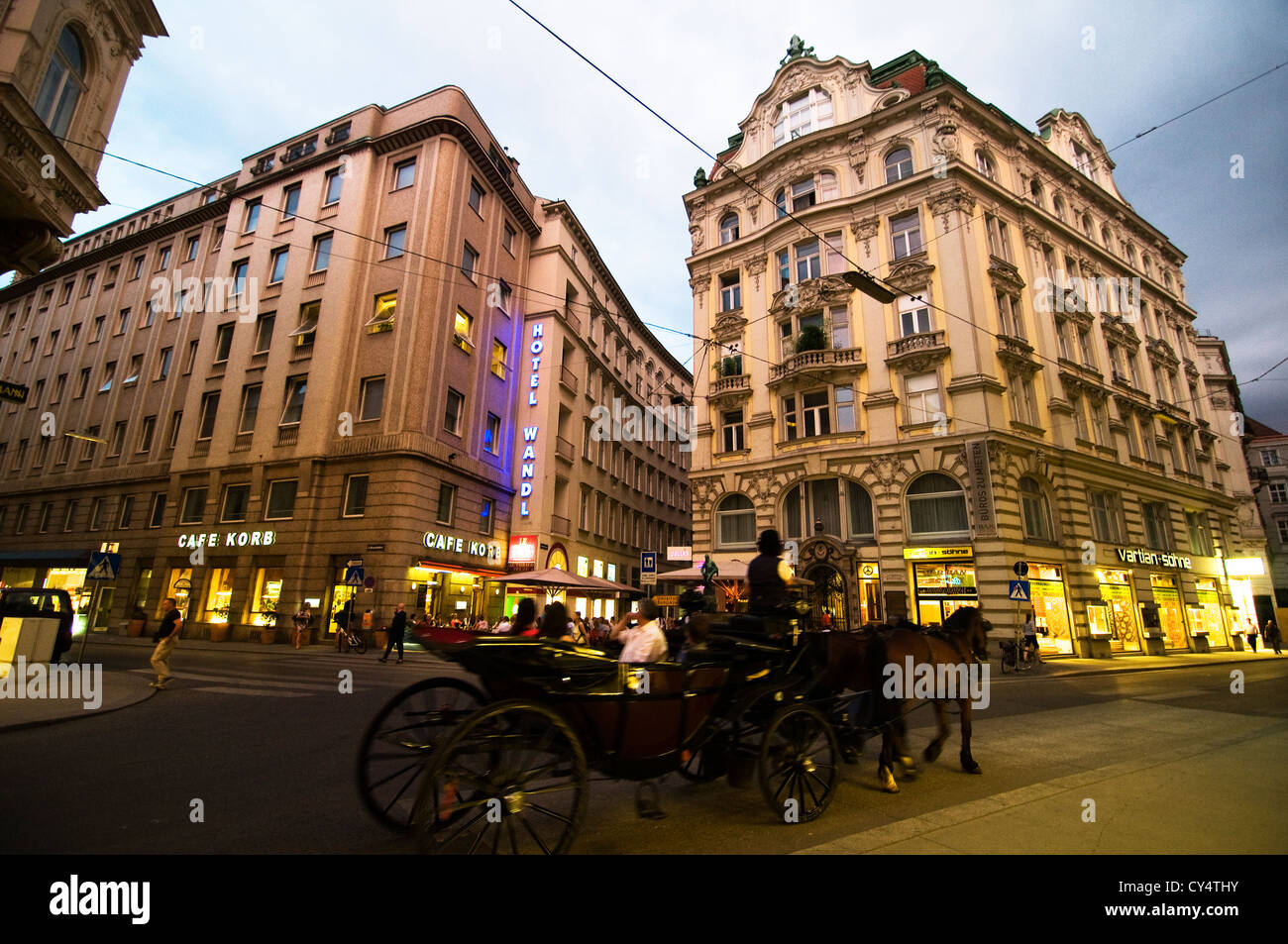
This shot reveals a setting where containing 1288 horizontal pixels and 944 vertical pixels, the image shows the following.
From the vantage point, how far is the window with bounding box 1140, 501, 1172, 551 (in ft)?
81.3

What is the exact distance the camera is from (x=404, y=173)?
80.7ft

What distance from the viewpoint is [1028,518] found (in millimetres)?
19984

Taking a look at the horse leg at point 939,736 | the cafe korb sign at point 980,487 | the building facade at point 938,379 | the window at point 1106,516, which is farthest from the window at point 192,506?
the window at point 1106,516

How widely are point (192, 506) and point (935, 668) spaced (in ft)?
94.1

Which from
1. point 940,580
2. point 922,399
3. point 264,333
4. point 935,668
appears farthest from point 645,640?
point 264,333

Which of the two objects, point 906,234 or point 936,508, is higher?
point 906,234

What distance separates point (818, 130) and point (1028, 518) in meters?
18.7

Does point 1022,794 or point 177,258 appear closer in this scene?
point 1022,794

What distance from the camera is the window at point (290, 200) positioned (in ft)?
84.2

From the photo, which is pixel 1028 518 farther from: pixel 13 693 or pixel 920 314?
pixel 13 693

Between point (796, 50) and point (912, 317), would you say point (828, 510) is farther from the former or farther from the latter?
point (796, 50)

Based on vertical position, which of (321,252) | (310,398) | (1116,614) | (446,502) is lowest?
(1116,614)

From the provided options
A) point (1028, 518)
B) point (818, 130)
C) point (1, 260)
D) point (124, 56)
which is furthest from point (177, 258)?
point (1028, 518)

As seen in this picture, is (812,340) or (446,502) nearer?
(446,502)
